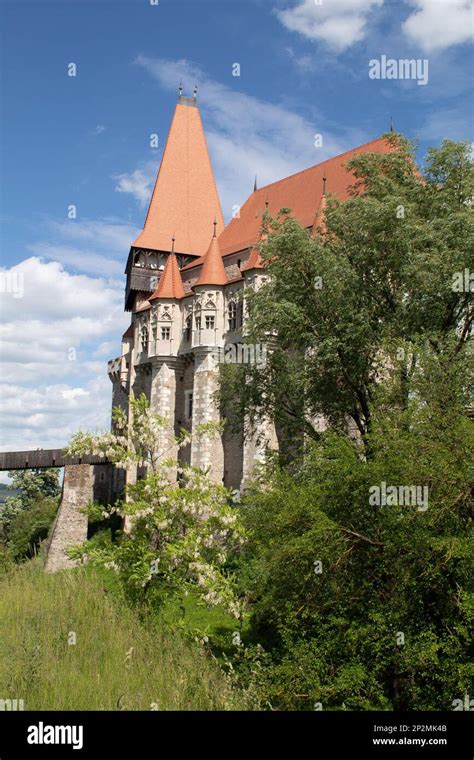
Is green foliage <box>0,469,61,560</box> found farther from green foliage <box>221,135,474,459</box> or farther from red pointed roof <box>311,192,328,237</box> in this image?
red pointed roof <box>311,192,328,237</box>

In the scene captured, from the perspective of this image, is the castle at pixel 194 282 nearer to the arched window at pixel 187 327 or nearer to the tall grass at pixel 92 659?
the arched window at pixel 187 327

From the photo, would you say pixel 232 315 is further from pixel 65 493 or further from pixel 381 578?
pixel 381 578

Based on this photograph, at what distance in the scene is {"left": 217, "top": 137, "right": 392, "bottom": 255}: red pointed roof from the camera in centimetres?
3141

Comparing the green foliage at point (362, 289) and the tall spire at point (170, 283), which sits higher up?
the tall spire at point (170, 283)

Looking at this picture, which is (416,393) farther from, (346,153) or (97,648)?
(346,153)

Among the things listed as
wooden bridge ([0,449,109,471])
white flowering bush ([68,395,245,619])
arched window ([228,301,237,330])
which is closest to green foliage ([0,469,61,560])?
wooden bridge ([0,449,109,471])

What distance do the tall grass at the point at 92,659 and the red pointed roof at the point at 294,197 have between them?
22.2 meters

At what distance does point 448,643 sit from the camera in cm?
935

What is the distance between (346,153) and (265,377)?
17.3 meters

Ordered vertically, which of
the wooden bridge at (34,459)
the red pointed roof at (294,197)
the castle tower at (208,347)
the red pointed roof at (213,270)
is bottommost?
the wooden bridge at (34,459)

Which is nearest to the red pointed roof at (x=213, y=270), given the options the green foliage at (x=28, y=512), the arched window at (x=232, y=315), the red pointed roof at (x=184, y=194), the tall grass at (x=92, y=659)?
the arched window at (x=232, y=315)

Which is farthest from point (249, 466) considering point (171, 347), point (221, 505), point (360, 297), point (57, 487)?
point (57, 487)

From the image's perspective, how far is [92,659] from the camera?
28.9 ft

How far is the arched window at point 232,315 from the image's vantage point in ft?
102
